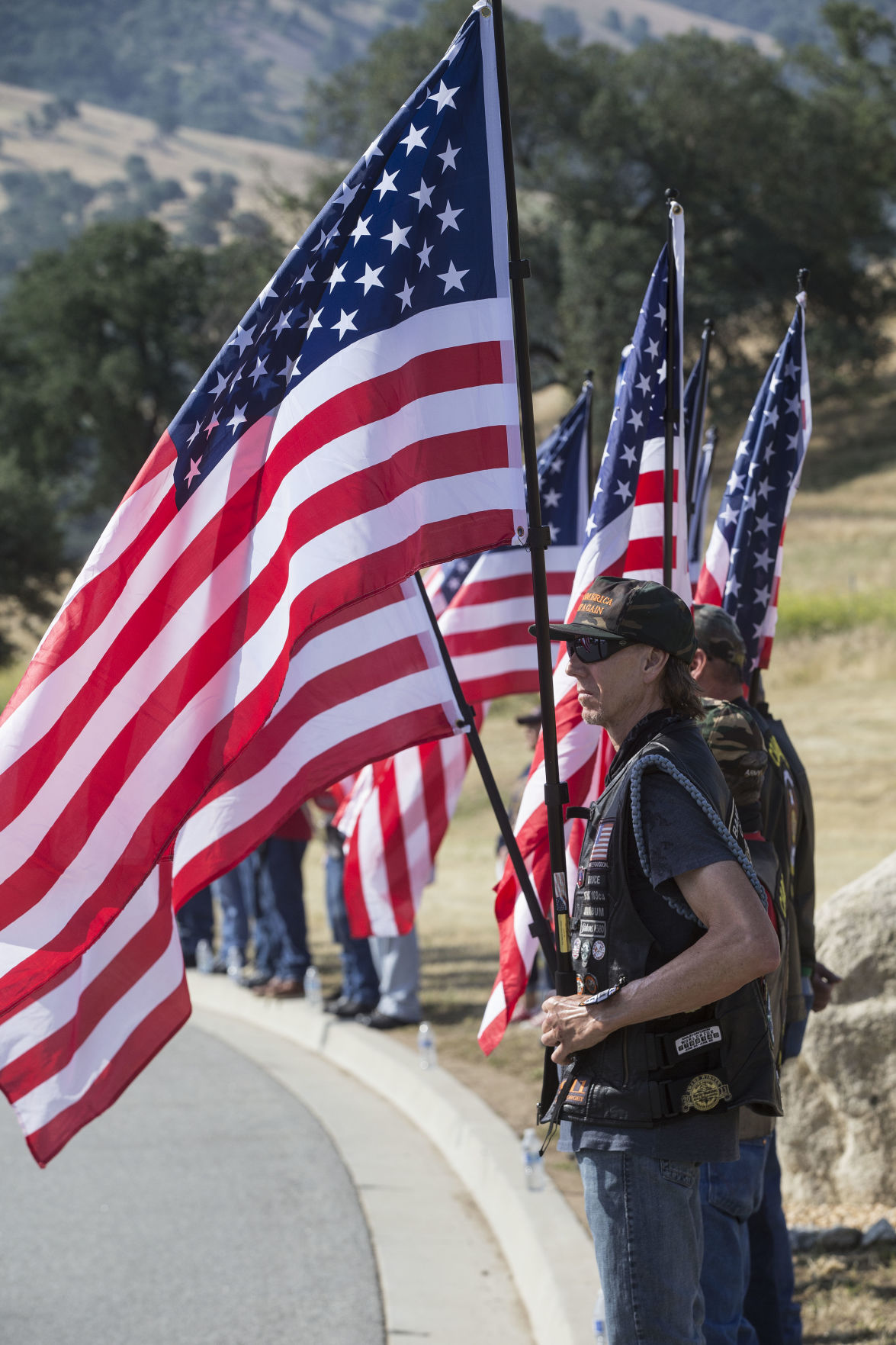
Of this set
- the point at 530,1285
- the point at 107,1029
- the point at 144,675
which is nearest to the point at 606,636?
the point at 144,675

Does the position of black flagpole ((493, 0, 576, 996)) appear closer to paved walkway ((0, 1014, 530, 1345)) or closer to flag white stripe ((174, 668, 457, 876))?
flag white stripe ((174, 668, 457, 876))

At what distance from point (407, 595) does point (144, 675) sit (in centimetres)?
93

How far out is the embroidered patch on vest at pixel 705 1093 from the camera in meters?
3.01

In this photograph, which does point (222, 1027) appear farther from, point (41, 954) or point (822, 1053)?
point (41, 954)

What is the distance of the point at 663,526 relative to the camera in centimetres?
492

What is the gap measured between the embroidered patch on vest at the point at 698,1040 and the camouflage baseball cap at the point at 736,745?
110 centimetres

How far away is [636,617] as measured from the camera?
320 cm

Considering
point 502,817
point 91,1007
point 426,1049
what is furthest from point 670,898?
point 426,1049

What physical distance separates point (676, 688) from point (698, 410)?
12.5 feet

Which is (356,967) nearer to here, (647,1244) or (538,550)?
(538,550)

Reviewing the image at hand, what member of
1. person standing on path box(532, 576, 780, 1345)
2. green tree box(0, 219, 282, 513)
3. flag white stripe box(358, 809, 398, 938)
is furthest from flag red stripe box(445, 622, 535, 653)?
green tree box(0, 219, 282, 513)

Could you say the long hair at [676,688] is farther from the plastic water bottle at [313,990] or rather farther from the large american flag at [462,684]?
the plastic water bottle at [313,990]

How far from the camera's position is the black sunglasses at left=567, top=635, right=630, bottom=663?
3213 mm

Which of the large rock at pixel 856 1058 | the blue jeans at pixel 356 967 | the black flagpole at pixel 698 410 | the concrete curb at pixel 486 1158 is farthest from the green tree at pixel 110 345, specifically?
the large rock at pixel 856 1058
